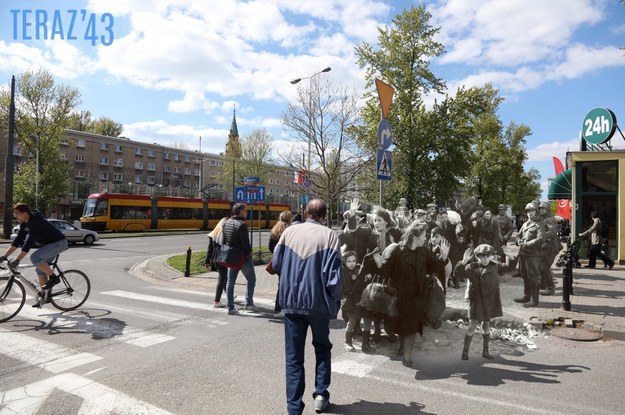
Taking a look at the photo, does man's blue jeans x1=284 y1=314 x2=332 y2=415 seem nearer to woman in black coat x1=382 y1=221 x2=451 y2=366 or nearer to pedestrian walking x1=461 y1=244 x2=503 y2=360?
woman in black coat x1=382 y1=221 x2=451 y2=366

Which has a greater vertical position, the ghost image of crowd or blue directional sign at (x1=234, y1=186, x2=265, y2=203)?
blue directional sign at (x1=234, y1=186, x2=265, y2=203)

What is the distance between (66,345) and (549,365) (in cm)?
592

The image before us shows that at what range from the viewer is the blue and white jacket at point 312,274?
344 cm

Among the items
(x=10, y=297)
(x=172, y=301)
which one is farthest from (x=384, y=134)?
(x=10, y=297)

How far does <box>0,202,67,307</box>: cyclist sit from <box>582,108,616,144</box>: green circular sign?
16892mm

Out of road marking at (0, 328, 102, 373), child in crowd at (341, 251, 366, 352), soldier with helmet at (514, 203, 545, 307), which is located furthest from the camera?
soldier with helmet at (514, 203, 545, 307)

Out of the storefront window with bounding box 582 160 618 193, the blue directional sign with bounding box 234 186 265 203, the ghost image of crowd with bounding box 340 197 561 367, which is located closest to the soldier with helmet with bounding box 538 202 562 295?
the ghost image of crowd with bounding box 340 197 561 367

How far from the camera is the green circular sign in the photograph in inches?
572

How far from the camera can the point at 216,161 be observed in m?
80.2

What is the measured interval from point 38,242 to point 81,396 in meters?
3.61

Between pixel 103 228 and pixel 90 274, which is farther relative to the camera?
pixel 103 228

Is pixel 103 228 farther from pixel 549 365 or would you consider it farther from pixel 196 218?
pixel 549 365

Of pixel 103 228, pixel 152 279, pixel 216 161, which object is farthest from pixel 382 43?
pixel 216 161

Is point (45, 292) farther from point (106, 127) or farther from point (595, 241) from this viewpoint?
point (106, 127)
